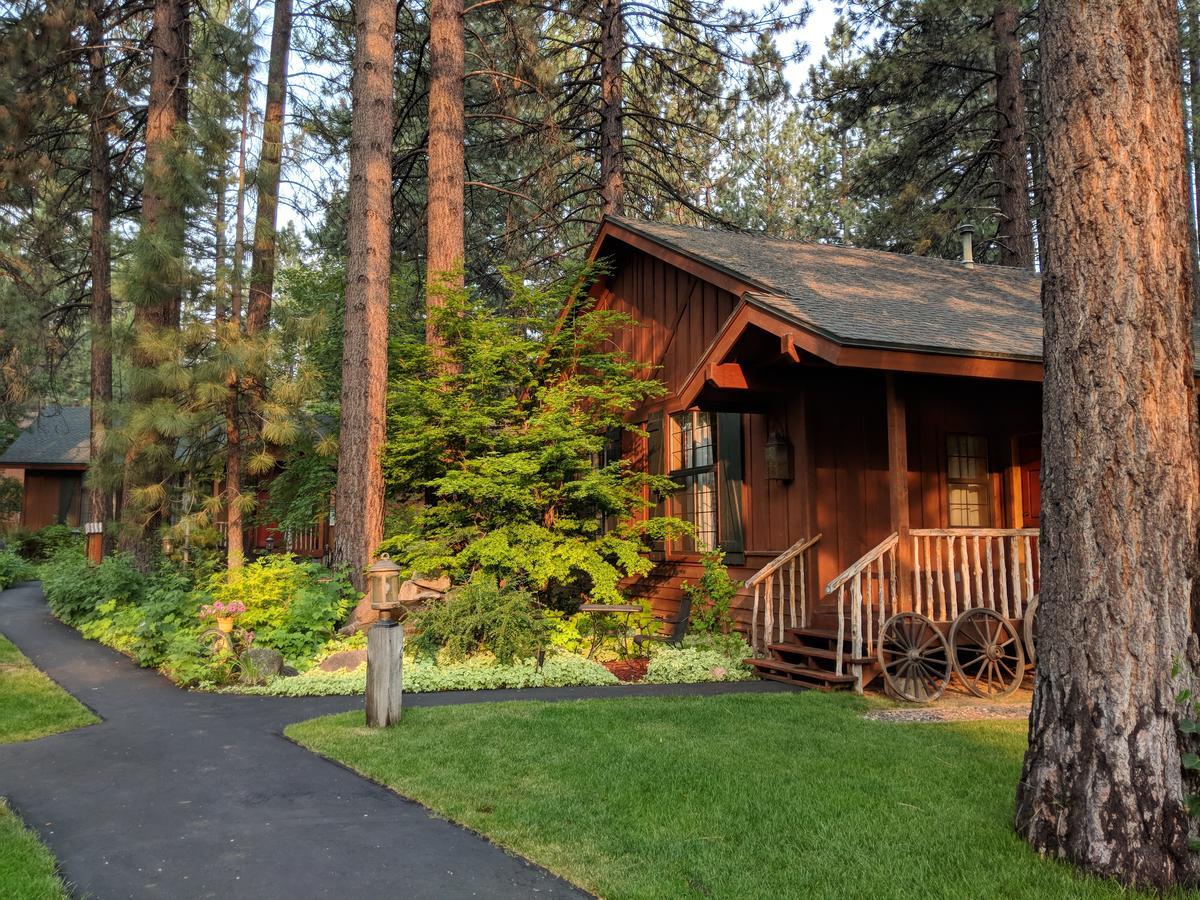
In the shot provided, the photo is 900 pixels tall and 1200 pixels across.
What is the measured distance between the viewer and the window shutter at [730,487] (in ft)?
32.9

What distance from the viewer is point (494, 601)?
891 centimetres

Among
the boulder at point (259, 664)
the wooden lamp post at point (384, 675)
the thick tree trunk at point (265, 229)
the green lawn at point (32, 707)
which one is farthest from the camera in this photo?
the thick tree trunk at point (265, 229)

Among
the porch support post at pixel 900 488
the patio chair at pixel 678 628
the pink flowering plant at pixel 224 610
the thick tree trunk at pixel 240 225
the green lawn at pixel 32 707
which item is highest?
the thick tree trunk at pixel 240 225

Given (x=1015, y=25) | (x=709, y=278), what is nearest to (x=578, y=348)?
(x=709, y=278)

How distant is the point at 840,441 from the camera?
30.6 feet

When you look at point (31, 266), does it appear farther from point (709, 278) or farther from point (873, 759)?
point (873, 759)

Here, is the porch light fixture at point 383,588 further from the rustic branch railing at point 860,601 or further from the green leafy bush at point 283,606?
the rustic branch railing at point 860,601

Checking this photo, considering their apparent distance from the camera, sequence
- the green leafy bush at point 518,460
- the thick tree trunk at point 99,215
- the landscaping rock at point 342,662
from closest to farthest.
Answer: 1. the landscaping rock at point 342,662
2. the green leafy bush at point 518,460
3. the thick tree trunk at point 99,215

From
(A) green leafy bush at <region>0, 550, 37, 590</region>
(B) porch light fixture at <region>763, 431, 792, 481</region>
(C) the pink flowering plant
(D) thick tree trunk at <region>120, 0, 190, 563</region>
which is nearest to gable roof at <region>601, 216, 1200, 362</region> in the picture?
(B) porch light fixture at <region>763, 431, 792, 481</region>

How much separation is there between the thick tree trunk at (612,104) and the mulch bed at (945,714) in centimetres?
1237

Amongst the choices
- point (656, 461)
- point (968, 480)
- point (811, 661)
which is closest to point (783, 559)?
point (811, 661)

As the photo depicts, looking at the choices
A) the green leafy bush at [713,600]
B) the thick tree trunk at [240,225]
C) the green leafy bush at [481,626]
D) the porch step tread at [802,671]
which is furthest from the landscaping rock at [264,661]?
the thick tree trunk at [240,225]

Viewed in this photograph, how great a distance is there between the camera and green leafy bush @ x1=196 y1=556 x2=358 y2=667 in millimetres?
8945

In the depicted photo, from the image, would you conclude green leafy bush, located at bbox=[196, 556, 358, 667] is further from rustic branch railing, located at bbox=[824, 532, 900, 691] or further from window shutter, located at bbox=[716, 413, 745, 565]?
rustic branch railing, located at bbox=[824, 532, 900, 691]
